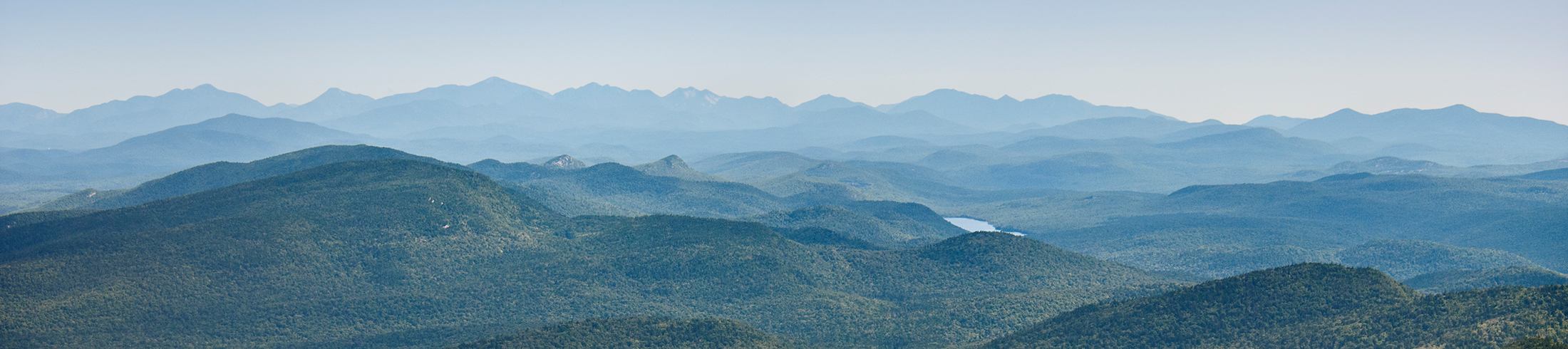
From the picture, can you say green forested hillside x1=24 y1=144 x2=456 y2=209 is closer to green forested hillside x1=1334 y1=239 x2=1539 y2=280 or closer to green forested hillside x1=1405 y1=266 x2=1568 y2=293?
green forested hillside x1=1405 y1=266 x2=1568 y2=293

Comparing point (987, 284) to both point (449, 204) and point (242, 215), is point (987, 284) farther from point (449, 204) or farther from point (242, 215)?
point (242, 215)

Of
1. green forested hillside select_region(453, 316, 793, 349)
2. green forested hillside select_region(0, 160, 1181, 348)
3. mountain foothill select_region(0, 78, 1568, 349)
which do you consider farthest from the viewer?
green forested hillside select_region(0, 160, 1181, 348)

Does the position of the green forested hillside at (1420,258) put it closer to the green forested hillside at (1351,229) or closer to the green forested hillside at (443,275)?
the green forested hillside at (1351,229)

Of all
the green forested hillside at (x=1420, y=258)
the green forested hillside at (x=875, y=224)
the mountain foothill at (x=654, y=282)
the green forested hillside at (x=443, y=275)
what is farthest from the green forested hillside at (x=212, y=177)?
the green forested hillside at (x=1420, y=258)

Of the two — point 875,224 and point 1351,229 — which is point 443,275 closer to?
point 875,224

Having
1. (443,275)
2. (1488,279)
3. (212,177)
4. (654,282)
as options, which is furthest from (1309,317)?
(212,177)

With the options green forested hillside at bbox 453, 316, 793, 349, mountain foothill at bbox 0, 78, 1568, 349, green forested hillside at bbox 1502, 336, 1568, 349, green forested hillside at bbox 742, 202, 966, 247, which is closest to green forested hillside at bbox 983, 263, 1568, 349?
mountain foothill at bbox 0, 78, 1568, 349
